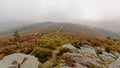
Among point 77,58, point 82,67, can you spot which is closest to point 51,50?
point 77,58

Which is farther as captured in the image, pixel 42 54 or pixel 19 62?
pixel 42 54

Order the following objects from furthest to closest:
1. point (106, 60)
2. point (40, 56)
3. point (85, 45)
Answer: point (85, 45) → point (106, 60) → point (40, 56)

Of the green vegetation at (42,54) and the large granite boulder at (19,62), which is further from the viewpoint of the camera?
the green vegetation at (42,54)

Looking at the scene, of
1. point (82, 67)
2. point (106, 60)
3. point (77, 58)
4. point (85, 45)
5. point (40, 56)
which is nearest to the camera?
point (82, 67)

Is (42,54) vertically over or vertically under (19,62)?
under

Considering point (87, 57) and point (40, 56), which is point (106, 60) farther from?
point (40, 56)

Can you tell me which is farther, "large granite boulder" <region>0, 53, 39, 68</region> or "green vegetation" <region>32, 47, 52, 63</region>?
"green vegetation" <region>32, 47, 52, 63</region>

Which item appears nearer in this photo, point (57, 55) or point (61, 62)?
point (61, 62)
